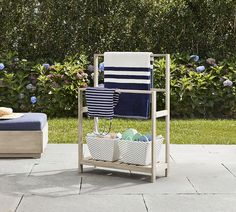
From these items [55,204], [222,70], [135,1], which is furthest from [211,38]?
[55,204]

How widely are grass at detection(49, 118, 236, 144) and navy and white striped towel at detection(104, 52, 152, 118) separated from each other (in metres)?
2.07

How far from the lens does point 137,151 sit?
5000 millimetres

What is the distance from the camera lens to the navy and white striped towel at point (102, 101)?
16.4 ft

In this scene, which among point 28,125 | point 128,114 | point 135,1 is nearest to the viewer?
point 128,114

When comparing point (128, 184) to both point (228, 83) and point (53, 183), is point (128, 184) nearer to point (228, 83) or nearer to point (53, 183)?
point (53, 183)

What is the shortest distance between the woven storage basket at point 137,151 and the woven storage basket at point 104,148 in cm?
9

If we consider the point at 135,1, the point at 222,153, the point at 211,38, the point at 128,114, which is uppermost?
the point at 135,1

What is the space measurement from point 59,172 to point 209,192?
145 cm

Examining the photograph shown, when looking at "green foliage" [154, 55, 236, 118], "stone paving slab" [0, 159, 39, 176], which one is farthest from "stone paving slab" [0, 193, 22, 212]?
"green foliage" [154, 55, 236, 118]

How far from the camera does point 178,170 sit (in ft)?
17.7

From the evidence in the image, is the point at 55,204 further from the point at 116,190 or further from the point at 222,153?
the point at 222,153

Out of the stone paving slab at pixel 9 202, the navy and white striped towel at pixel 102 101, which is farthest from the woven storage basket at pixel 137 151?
the stone paving slab at pixel 9 202

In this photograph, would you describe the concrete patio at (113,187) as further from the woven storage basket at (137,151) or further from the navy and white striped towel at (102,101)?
the navy and white striped towel at (102,101)

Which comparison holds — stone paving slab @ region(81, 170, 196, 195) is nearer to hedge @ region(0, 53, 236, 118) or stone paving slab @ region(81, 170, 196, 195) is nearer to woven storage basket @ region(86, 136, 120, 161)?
woven storage basket @ region(86, 136, 120, 161)
